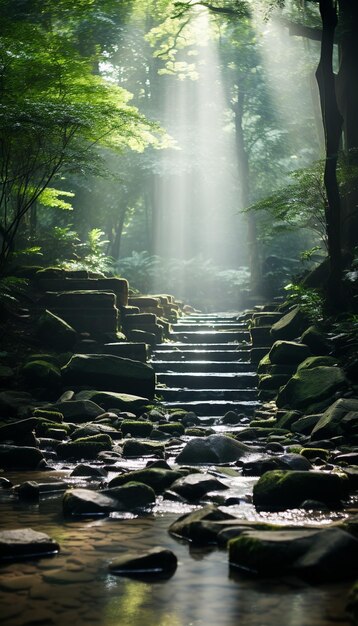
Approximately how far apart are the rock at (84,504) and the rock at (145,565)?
4.20 feet

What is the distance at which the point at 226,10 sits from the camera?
16.3 meters

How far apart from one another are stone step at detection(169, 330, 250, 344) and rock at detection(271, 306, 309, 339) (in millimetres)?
2020

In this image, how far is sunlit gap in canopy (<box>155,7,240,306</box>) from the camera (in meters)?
32.2

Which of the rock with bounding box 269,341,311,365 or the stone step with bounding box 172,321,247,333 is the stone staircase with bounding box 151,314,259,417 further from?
the rock with bounding box 269,341,311,365

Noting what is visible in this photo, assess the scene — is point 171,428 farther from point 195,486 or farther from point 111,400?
point 195,486

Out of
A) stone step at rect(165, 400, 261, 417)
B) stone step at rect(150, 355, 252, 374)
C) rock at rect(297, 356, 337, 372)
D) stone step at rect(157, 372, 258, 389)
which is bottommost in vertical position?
stone step at rect(165, 400, 261, 417)

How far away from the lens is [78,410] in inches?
380

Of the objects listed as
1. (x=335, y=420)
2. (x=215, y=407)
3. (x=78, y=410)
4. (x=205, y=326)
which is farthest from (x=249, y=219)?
(x=335, y=420)

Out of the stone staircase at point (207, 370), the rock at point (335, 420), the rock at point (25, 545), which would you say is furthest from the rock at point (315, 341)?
the rock at point (25, 545)

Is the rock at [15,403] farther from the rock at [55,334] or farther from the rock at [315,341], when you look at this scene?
the rock at [315,341]

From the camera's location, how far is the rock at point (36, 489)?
5.62 metres

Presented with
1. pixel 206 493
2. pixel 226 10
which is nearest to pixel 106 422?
pixel 206 493

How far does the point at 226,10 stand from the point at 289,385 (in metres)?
10.2

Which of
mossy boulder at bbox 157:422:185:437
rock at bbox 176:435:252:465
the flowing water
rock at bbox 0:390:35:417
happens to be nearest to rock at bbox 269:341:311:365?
mossy boulder at bbox 157:422:185:437
